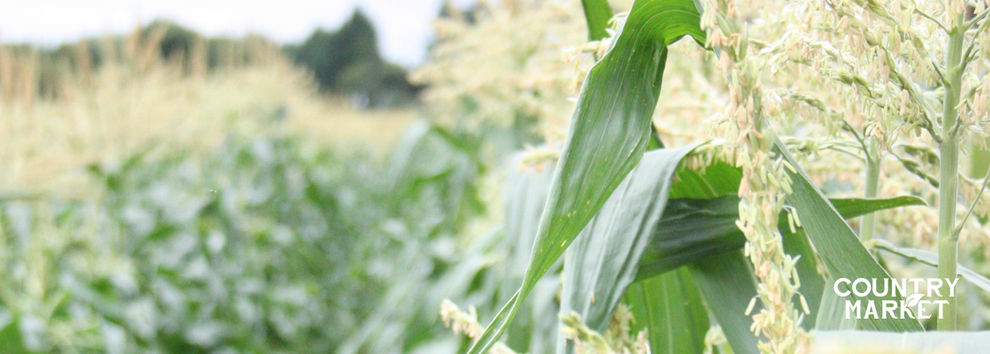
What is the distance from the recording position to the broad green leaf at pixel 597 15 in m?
0.49

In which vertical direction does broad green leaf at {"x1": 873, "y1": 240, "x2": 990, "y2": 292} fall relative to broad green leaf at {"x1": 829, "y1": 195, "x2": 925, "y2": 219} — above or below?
below

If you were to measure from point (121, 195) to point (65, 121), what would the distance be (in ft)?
1.57

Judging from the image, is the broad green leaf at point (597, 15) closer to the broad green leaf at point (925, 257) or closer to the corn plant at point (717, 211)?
the corn plant at point (717, 211)

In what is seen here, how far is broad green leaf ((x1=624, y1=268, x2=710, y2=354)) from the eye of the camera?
47 centimetres

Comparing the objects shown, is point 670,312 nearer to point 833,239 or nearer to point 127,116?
point 833,239

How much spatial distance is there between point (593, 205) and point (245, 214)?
3.01m

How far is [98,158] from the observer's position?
2111 millimetres

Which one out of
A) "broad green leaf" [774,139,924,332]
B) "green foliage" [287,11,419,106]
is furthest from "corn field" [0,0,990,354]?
"green foliage" [287,11,419,106]

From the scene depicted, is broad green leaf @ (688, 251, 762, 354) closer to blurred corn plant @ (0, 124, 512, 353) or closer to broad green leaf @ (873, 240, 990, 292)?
broad green leaf @ (873, 240, 990, 292)

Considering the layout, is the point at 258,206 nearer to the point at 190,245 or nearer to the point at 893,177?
the point at 190,245

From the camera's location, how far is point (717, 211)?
42cm

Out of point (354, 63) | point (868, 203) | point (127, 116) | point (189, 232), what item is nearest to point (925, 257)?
point (868, 203)

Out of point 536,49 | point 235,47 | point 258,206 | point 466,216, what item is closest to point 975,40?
point 536,49

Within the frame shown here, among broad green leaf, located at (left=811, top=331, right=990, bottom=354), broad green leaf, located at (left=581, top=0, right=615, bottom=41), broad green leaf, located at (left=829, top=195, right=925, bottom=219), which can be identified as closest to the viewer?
broad green leaf, located at (left=811, top=331, right=990, bottom=354)
